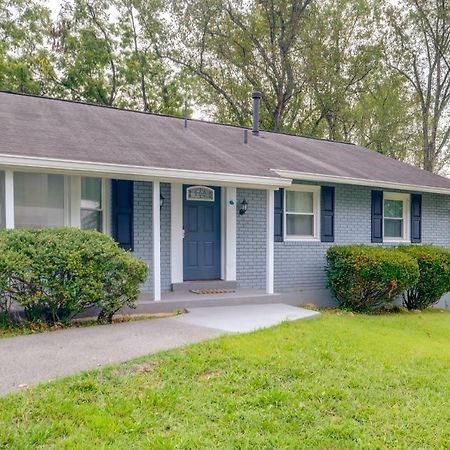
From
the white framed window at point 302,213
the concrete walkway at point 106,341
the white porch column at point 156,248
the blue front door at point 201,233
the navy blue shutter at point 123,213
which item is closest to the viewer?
the concrete walkway at point 106,341

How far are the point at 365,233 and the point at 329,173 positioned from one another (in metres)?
1.95

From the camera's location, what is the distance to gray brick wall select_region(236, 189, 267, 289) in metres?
9.64

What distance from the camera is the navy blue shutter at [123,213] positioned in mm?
8195

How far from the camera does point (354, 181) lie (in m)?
10.2

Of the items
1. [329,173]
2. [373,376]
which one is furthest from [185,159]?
[373,376]

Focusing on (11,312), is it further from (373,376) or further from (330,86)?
(330,86)

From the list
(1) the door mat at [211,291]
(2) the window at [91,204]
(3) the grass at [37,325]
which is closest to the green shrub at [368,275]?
(1) the door mat at [211,291]

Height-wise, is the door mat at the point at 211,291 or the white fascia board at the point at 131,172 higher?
the white fascia board at the point at 131,172

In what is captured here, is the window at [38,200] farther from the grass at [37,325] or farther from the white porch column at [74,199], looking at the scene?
the grass at [37,325]

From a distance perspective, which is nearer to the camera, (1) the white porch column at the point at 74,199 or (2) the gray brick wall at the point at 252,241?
(1) the white porch column at the point at 74,199

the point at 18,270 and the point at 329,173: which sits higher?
the point at 329,173

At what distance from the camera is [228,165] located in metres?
8.68

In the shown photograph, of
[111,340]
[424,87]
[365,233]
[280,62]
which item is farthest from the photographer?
[424,87]

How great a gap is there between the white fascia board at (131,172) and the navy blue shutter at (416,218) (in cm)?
492
